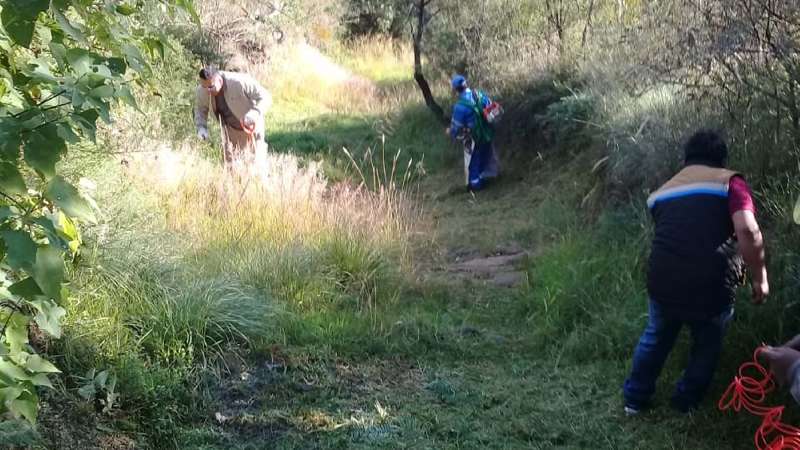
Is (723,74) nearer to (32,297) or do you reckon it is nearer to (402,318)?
(402,318)

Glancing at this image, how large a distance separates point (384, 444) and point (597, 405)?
4.25 feet

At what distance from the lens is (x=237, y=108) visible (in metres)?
8.41

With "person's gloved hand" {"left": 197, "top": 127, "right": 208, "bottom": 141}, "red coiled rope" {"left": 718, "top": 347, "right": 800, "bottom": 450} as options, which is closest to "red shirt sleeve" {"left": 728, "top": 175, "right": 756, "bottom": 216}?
"red coiled rope" {"left": 718, "top": 347, "right": 800, "bottom": 450}

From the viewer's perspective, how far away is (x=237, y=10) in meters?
16.7

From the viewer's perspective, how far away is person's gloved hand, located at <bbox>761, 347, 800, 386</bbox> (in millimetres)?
2969

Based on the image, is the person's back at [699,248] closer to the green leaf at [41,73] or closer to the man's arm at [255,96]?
the green leaf at [41,73]

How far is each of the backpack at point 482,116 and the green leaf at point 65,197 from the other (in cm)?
873

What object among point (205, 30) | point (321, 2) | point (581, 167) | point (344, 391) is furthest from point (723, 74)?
point (321, 2)

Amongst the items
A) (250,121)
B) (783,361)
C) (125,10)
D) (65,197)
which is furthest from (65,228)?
(250,121)

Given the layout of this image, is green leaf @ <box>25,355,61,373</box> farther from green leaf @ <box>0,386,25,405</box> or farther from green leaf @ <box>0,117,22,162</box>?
green leaf @ <box>0,117,22,162</box>

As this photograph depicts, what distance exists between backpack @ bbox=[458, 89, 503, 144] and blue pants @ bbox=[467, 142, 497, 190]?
19 cm

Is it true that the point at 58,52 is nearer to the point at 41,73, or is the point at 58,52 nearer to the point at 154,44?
the point at 41,73

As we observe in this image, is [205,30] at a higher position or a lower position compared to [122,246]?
higher

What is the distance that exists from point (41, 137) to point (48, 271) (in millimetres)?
330
